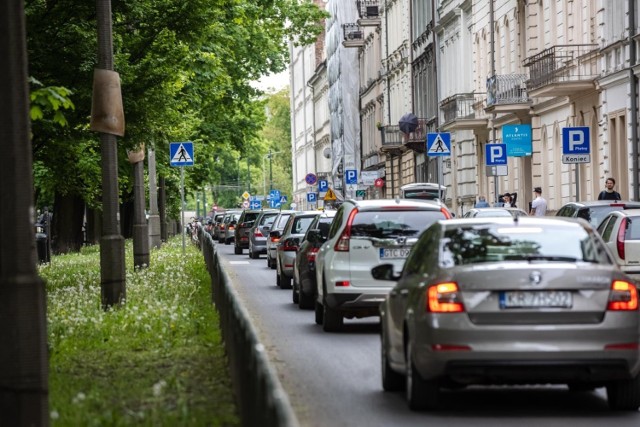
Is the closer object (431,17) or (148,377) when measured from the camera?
(148,377)

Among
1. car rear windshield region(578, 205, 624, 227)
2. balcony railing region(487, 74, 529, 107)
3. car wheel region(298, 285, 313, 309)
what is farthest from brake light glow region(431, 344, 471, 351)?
balcony railing region(487, 74, 529, 107)

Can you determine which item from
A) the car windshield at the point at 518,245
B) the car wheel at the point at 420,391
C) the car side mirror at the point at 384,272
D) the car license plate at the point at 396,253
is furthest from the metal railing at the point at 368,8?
the car wheel at the point at 420,391

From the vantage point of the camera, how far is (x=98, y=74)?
2117cm

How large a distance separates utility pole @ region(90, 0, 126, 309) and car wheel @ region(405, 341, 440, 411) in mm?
10273

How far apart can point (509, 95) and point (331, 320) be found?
32.3 m

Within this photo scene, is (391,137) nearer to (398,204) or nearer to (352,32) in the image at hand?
(352,32)

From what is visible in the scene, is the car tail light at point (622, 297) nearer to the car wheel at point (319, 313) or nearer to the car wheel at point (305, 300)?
the car wheel at point (319, 313)

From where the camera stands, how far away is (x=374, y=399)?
12.6 metres

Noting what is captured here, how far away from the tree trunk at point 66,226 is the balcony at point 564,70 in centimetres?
1606

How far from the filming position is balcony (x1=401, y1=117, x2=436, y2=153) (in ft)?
234

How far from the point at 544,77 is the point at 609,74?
4971mm

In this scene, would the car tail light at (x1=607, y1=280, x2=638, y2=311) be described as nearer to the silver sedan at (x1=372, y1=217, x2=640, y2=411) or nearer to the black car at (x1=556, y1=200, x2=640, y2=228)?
the silver sedan at (x1=372, y1=217, x2=640, y2=411)

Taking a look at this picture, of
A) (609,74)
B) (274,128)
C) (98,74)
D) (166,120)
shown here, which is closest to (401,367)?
(98,74)

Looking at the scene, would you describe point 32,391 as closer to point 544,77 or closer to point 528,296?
point 528,296
